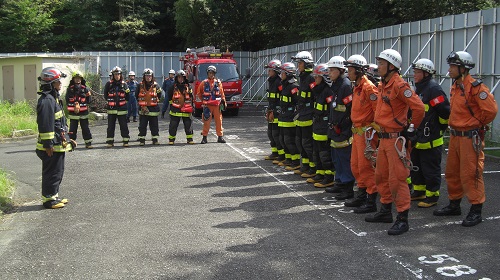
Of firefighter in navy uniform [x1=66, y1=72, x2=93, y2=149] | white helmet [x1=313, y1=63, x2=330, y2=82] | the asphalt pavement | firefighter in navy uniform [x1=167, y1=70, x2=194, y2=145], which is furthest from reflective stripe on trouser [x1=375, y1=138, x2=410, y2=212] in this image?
firefighter in navy uniform [x1=66, y1=72, x2=93, y2=149]

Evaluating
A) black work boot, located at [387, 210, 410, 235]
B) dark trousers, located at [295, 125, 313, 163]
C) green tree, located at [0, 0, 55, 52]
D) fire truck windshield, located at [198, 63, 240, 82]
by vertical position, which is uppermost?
green tree, located at [0, 0, 55, 52]

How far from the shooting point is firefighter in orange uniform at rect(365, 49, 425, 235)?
6.93 metres

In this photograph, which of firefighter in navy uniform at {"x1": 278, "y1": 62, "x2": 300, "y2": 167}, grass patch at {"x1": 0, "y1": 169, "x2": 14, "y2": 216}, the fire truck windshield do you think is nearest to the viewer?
grass patch at {"x1": 0, "y1": 169, "x2": 14, "y2": 216}

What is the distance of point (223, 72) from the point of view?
2464 centimetres

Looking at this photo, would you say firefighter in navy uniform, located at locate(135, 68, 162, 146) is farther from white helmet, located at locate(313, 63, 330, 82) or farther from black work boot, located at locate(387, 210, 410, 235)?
black work boot, located at locate(387, 210, 410, 235)

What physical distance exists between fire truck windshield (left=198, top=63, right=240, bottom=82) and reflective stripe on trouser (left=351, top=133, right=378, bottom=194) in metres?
16.5

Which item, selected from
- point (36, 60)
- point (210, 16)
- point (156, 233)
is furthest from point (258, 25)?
point (156, 233)

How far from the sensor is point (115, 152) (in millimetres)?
14844

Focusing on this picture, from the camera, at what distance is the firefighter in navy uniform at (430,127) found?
8.23 m

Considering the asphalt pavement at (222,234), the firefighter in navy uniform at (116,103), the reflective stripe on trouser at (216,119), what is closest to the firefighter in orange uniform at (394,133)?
the asphalt pavement at (222,234)

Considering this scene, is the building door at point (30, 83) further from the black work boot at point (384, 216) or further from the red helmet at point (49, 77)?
the black work boot at point (384, 216)

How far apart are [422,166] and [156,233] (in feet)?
13.5

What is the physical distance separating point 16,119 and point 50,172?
40.3 feet

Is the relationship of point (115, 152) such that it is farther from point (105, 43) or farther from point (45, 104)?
point (105, 43)
